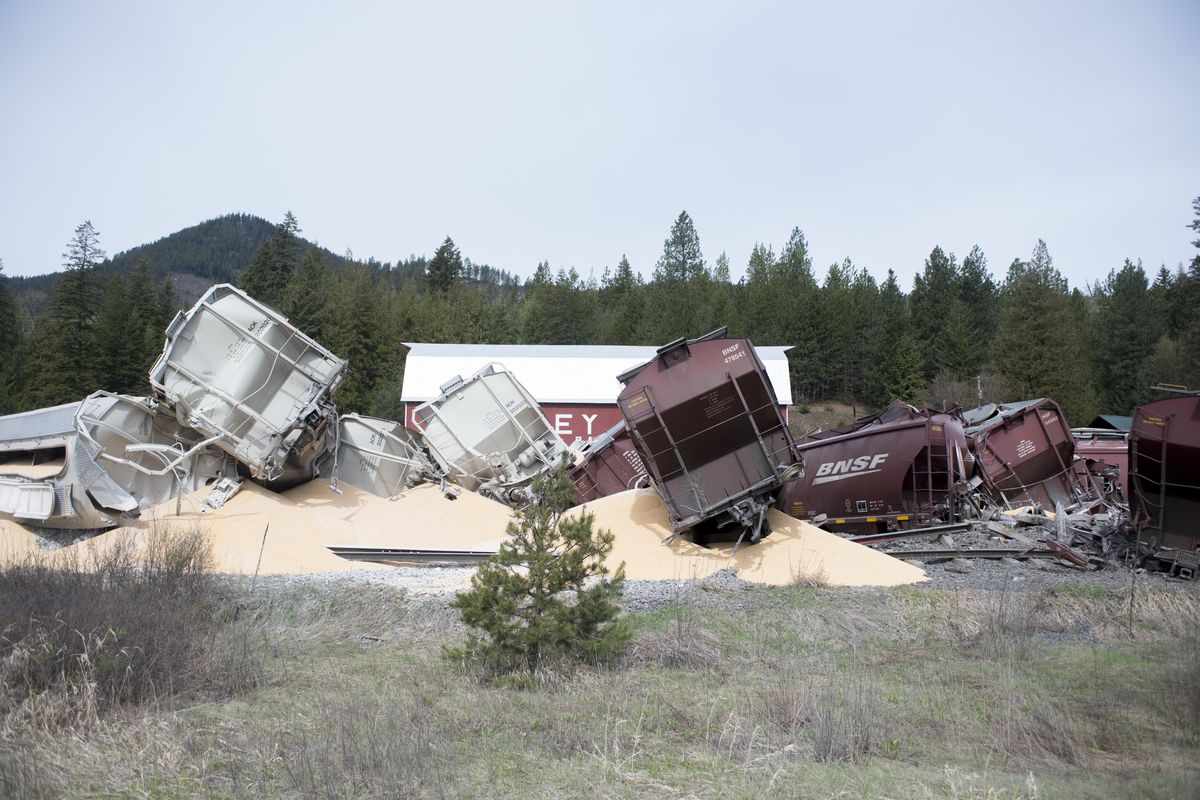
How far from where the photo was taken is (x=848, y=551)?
551 inches

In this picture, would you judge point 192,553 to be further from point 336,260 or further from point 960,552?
point 336,260

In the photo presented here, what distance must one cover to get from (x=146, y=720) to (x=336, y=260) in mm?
179064

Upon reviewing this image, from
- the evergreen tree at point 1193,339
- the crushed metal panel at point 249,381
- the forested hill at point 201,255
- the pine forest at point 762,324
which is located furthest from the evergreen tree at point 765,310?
the forested hill at point 201,255

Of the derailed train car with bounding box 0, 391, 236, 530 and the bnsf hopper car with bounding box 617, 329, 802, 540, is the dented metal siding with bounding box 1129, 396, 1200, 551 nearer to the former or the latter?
the bnsf hopper car with bounding box 617, 329, 802, 540

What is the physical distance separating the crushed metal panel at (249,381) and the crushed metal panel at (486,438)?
12.3ft

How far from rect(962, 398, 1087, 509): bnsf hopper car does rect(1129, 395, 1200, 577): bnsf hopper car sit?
636 cm

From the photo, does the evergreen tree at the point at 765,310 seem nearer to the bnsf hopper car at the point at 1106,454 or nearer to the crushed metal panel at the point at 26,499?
the bnsf hopper car at the point at 1106,454

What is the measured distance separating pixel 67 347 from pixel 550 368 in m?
29.9

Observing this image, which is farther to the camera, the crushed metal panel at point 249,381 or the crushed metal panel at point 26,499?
the crushed metal panel at point 249,381

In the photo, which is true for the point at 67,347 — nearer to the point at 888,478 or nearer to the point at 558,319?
the point at 558,319

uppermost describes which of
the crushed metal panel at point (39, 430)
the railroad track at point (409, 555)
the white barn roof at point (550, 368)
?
the white barn roof at point (550, 368)

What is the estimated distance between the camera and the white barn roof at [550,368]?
113 ft

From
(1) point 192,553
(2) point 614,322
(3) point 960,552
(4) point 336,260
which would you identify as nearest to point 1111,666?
(3) point 960,552

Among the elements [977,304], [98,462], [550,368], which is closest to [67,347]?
[550,368]
